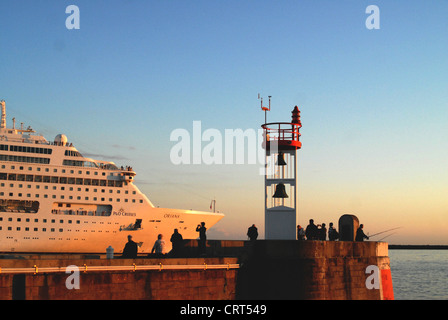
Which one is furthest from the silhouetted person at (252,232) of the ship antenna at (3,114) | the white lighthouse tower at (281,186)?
the ship antenna at (3,114)

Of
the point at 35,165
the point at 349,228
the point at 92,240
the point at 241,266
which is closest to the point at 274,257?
the point at 241,266

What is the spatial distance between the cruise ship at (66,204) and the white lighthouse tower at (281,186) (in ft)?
124

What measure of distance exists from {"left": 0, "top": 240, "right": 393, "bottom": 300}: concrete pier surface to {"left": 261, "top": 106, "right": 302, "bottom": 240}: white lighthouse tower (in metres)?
2.19

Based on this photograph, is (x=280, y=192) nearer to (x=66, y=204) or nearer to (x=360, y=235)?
(x=360, y=235)

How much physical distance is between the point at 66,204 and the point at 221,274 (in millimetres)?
42328

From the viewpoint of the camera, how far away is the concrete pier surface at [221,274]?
1246 cm

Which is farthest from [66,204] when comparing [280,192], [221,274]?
[221,274]

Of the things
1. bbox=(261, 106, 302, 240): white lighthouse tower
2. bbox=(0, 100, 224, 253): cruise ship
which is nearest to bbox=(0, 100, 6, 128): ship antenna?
bbox=(0, 100, 224, 253): cruise ship

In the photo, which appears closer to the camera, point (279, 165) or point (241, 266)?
point (241, 266)

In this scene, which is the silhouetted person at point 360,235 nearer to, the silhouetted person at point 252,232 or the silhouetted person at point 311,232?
the silhouetted person at point 311,232

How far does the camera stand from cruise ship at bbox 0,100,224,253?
5222cm
